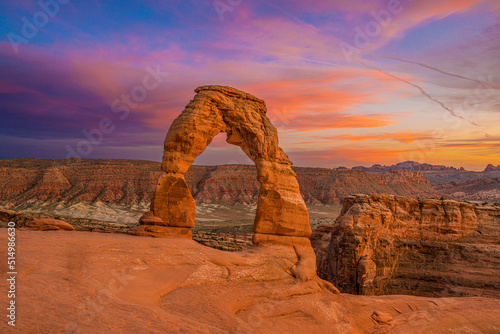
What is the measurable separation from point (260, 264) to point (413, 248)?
11487 mm

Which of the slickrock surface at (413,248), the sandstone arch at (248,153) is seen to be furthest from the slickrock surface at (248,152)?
the slickrock surface at (413,248)

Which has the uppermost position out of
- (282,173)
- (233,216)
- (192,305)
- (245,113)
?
(245,113)

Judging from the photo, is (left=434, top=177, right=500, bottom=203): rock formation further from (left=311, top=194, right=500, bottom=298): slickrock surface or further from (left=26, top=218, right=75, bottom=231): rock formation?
(left=26, top=218, right=75, bottom=231): rock formation

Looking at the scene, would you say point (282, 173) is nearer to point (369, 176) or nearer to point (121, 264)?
point (121, 264)

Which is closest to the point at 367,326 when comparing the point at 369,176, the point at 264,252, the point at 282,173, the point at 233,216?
the point at 264,252

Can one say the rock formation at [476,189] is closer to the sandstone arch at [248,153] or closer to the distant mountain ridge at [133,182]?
the distant mountain ridge at [133,182]

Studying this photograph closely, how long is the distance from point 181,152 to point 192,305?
8.01 m

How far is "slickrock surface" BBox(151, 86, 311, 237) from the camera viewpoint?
14953 millimetres

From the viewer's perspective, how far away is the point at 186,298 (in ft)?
29.9

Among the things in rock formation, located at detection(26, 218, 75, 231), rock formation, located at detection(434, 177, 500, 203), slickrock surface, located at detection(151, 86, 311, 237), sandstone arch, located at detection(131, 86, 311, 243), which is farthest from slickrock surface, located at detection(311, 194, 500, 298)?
rock formation, located at detection(434, 177, 500, 203)

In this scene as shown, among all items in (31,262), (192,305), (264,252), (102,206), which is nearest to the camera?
(31,262)

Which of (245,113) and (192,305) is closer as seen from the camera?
(192,305)

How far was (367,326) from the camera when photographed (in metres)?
12.6

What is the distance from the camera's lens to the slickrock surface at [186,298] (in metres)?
5.98
